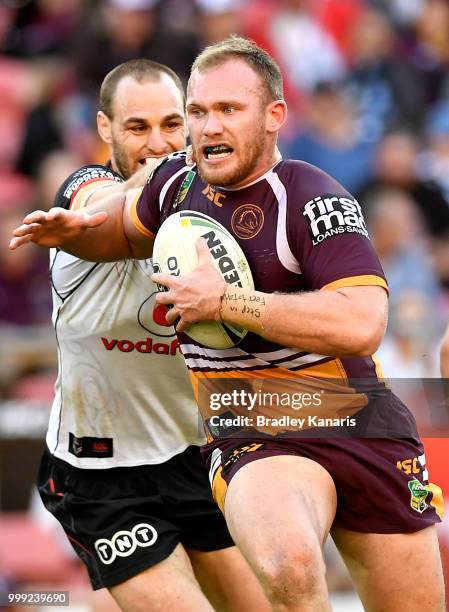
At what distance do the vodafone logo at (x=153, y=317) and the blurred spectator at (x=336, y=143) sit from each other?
241 inches

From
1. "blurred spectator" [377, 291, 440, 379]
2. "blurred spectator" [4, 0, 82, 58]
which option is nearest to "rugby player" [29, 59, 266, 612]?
"blurred spectator" [377, 291, 440, 379]

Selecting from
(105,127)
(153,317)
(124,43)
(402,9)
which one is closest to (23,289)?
(124,43)

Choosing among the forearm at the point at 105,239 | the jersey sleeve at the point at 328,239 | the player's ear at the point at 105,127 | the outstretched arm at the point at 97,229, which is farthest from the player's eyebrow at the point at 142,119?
the jersey sleeve at the point at 328,239

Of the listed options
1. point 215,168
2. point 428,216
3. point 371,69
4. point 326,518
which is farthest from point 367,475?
point 371,69

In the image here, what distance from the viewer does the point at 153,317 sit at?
569 cm

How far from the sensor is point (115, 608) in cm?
634

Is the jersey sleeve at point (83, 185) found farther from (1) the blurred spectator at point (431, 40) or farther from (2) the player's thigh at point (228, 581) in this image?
(1) the blurred spectator at point (431, 40)

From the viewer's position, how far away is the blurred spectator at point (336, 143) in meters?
11.7

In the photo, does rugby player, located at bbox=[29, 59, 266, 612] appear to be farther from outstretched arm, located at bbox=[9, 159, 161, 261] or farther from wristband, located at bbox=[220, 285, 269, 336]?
wristband, located at bbox=[220, 285, 269, 336]

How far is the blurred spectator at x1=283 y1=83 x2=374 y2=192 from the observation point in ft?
38.2

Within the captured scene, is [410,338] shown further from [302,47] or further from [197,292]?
[197,292]

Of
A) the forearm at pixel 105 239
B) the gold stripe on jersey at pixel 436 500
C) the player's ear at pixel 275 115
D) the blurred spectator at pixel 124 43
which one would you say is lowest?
the gold stripe on jersey at pixel 436 500

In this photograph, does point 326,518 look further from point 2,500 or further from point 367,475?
point 2,500

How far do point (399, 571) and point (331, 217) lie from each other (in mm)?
1404
